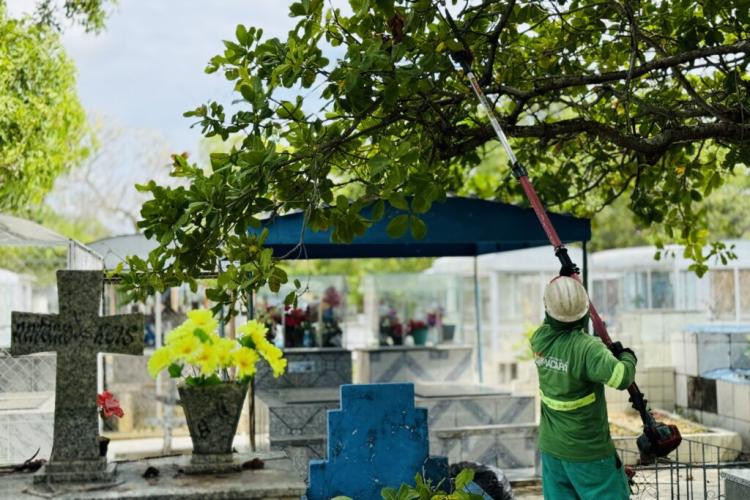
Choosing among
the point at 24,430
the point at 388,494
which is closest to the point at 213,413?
the point at 388,494

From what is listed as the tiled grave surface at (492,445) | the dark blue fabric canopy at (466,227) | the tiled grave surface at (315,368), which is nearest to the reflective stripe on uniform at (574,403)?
the dark blue fabric canopy at (466,227)

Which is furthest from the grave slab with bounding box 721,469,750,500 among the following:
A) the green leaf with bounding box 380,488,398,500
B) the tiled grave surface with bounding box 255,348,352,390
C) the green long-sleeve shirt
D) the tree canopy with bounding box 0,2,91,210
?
the tree canopy with bounding box 0,2,91,210

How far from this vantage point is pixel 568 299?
18.4 feet

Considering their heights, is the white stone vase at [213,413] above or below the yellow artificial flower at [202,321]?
below

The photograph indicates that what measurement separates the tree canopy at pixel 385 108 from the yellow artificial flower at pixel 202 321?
3.22 feet

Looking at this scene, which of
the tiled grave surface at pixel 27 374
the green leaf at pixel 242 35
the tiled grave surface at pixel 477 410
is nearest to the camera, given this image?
the green leaf at pixel 242 35

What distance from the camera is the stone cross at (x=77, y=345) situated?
181 inches

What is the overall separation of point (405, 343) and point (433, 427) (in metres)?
3.53

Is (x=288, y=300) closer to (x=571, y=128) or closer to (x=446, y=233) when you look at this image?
(x=571, y=128)

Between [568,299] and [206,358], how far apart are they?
2.15 meters

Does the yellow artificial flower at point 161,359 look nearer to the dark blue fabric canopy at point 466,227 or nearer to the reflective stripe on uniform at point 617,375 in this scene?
the reflective stripe on uniform at point 617,375

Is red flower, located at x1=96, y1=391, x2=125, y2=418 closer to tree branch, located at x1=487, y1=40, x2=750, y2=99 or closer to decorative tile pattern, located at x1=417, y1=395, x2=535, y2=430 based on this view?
tree branch, located at x1=487, y1=40, x2=750, y2=99

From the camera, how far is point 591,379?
18.1 feet

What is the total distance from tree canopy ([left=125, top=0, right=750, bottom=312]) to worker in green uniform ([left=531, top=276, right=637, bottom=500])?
37.4 inches
